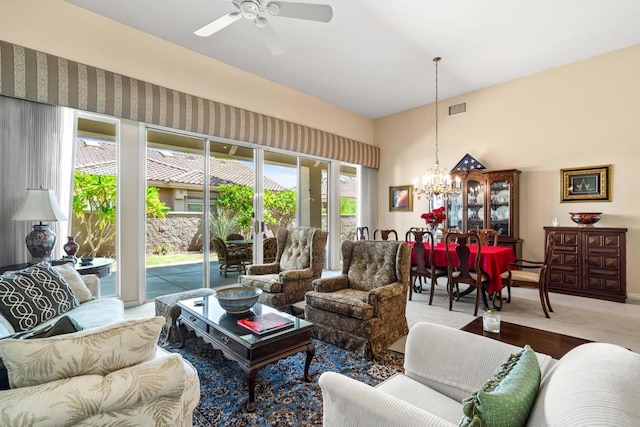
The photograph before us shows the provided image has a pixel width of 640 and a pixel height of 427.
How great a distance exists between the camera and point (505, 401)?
2.68 ft

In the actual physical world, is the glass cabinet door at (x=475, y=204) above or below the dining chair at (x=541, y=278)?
above

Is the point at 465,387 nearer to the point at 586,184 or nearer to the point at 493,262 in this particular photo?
the point at 493,262

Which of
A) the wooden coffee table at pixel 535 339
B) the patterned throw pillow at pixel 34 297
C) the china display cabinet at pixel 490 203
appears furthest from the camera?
the china display cabinet at pixel 490 203

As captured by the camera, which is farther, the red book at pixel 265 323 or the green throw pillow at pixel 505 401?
the red book at pixel 265 323

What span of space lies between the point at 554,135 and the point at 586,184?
0.93 m

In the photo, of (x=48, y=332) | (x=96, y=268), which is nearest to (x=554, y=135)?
(x=48, y=332)

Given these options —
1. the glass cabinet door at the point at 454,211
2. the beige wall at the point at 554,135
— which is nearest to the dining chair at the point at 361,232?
the beige wall at the point at 554,135

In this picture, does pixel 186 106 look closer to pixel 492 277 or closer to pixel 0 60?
pixel 0 60

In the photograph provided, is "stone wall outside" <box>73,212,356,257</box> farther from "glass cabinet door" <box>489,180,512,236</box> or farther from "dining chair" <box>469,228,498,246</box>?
"glass cabinet door" <box>489,180,512,236</box>

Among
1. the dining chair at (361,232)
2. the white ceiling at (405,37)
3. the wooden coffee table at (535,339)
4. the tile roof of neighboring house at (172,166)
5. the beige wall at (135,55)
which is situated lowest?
the wooden coffee table at (535,339)

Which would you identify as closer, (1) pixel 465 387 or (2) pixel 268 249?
(1) pixel 465 387

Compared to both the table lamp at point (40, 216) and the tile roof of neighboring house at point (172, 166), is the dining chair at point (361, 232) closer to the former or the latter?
the tile roof of neighboring house at point (172, 166)

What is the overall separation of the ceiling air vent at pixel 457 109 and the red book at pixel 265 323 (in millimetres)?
5569

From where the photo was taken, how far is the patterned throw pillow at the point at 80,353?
1.00 metres
